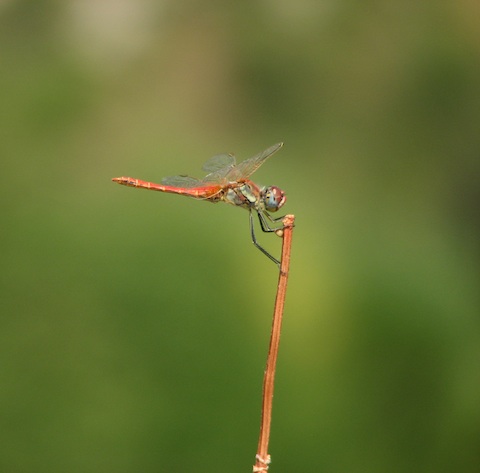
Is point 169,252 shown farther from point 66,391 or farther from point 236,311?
point 66,391

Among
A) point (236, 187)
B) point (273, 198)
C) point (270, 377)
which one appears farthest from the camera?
point (236, 187)

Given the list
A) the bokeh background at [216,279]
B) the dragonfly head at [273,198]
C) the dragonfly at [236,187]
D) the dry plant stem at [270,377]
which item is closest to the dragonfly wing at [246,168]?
the dragonfly at [236,187]

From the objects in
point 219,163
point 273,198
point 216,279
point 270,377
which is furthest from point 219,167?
point 216,279

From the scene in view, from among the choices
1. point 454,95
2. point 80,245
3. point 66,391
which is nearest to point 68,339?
point 66,391

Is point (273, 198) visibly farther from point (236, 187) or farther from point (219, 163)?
point (219, 163)

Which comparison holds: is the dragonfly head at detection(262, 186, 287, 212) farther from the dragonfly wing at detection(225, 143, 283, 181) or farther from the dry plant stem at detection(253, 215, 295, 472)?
the dry plant stem at detection(253, 215, 295, 472)

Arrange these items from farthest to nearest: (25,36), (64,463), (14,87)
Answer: (25,36) → (14,87) → (64,463)
